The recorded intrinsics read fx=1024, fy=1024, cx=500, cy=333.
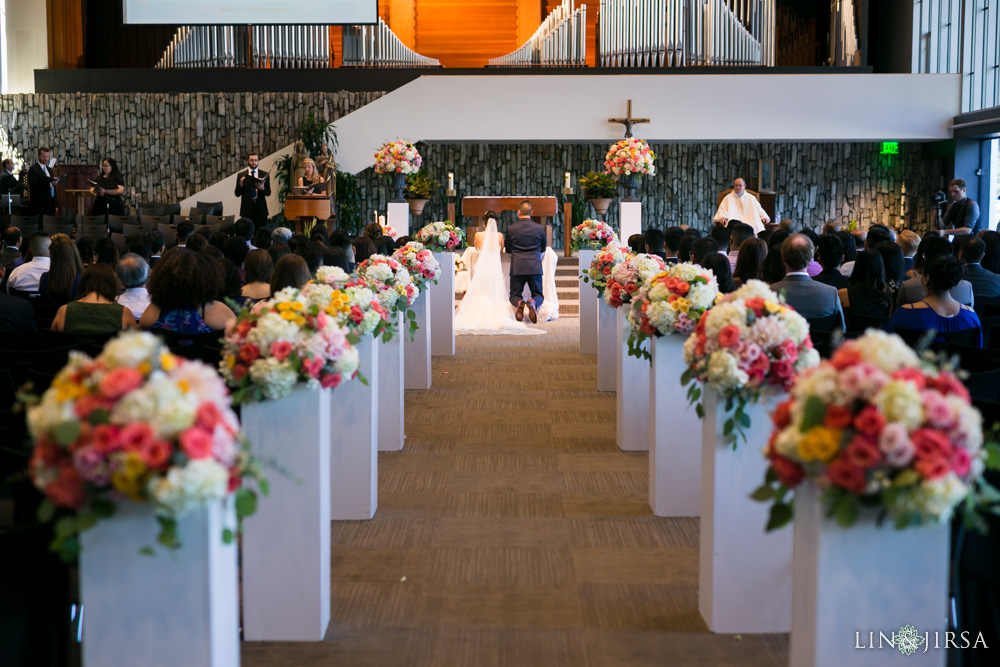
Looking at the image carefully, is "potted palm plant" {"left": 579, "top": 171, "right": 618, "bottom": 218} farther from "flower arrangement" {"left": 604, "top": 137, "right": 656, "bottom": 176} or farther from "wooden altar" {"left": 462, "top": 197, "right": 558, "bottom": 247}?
"wooden altar" {"left": 462, "top": 197, "right": 558, "bottom": 247}

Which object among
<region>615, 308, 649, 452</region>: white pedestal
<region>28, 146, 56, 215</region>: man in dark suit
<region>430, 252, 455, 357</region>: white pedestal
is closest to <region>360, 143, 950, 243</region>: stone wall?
<region>28, 146, 56, 215</region>: man in dark suit

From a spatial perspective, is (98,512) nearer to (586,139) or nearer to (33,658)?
(33,658)

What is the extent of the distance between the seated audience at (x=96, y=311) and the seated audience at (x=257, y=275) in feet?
2.32

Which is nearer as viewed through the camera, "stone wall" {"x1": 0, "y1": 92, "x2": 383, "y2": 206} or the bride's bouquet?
the bride's bouquet

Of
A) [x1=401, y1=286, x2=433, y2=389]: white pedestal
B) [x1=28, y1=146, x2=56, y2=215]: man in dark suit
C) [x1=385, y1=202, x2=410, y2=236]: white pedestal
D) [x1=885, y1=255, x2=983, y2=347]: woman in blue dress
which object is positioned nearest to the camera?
[x1=885, y1=255, x2=983, y2=347]: woman in blue dress

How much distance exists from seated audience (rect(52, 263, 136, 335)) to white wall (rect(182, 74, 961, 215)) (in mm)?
11678

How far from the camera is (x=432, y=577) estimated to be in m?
4.20

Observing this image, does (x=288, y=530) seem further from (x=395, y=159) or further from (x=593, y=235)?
(x=395, y=159)

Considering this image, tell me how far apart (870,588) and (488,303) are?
10157 mm

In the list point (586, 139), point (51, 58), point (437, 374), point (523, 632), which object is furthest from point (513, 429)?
point (51, 58)

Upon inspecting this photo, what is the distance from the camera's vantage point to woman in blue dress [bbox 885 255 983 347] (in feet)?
16.5

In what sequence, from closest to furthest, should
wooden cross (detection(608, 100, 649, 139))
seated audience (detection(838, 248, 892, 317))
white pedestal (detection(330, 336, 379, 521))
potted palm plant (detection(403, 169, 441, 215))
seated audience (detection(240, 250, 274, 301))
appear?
white pedestal (detection(330, 336, 379, 521)) < seated audience (detection(240, 250, 274, 301)) < seated audience (detection(838, 248, 892, 317)) < potted palm plant (detection(403, 169, 441, 215)) < wooden cross (detection(608, 100, 649, 139))

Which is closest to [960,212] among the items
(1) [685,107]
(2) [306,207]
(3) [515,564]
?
(1) [685,107]

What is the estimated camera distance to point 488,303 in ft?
41.2
